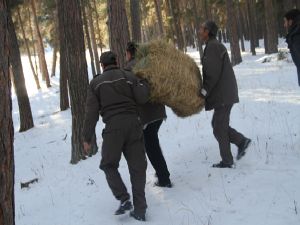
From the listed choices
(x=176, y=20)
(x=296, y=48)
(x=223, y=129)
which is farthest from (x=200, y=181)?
(x=176, y=20)

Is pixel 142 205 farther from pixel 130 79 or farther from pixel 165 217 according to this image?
pixel 130 79

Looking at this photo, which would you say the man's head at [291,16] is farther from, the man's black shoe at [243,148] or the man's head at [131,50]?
the man's head at [131,50]

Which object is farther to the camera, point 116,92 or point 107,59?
point 107,59

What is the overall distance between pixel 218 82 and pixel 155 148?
1.31 metres

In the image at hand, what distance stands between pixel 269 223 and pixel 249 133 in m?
3.55

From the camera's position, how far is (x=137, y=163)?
5457mm

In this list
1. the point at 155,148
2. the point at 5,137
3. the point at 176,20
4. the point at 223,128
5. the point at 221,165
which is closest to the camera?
the point at 5,137

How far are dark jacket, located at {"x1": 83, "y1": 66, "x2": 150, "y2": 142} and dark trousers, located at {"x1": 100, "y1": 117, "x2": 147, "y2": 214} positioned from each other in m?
0.14

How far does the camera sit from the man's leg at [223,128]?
643 centimetres

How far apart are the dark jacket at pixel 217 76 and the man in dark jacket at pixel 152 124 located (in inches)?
30.0

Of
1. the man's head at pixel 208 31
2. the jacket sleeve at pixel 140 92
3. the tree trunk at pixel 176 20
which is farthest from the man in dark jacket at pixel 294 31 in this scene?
the tree trunk at pixel 176 20

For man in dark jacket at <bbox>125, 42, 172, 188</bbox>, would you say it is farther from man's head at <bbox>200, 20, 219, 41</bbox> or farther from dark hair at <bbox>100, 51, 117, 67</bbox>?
man's head at <bbox>200, 20, 219, 41</bbox>

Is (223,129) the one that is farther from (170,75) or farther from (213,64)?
(170,75)

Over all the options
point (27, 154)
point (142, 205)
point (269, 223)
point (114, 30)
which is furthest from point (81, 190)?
point (27, 154)
